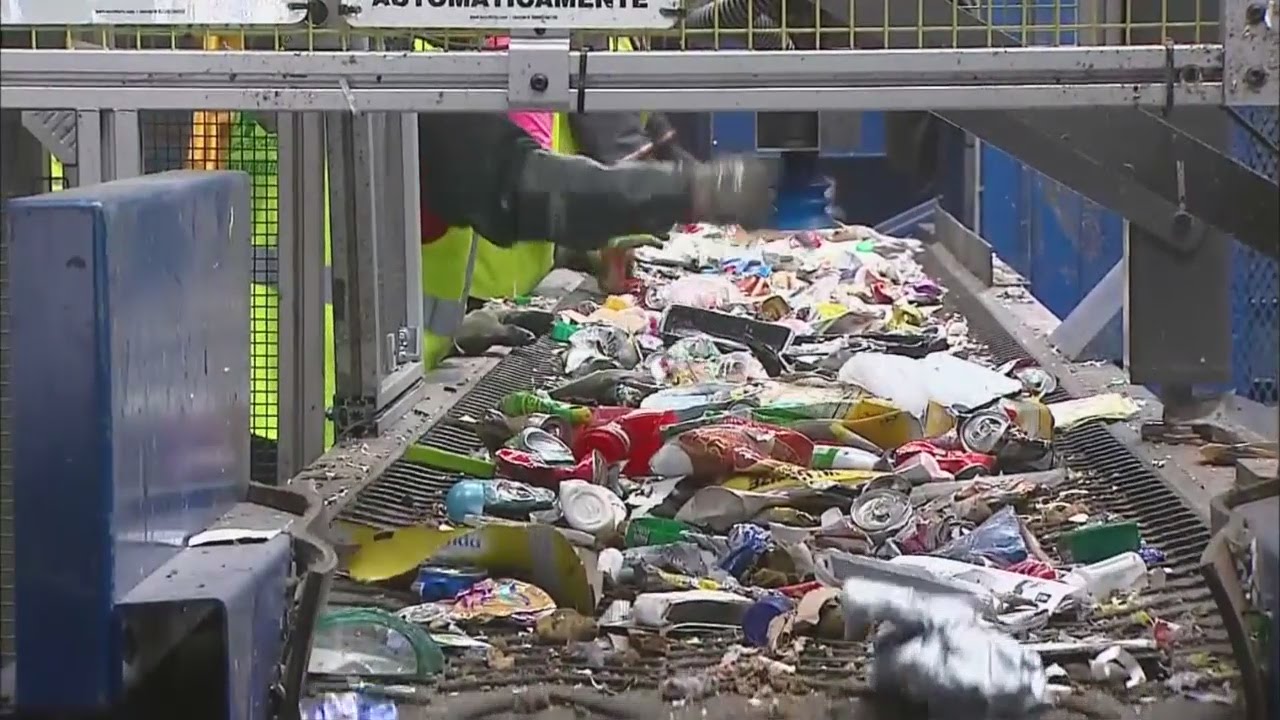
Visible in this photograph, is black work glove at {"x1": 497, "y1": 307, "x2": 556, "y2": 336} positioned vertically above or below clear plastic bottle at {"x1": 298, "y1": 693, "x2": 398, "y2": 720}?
above

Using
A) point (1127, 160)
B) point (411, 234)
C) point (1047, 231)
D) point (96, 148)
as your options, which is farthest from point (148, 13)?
point (1047, 231)

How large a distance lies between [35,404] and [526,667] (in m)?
0.65

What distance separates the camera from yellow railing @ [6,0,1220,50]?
170cm

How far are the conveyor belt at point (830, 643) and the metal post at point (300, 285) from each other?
0.15 meters

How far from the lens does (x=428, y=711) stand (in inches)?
67.0


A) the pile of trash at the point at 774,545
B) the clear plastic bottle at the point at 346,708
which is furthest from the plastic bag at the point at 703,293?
the clear plastic bottle at the point at 346,708

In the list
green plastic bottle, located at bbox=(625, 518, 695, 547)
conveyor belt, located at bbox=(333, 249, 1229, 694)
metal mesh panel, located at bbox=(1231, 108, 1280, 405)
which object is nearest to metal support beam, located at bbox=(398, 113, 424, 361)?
conveyor belt, located at bbox=(333, 249, 1229, 694)

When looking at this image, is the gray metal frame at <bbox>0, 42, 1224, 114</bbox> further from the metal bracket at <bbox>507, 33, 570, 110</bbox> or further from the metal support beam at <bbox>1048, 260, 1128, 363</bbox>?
the metal support beam at <bbox>1048, 260, 1128, 363</bbox>

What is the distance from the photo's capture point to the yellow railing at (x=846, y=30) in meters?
1.70

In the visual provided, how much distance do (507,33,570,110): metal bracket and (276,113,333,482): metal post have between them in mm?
967

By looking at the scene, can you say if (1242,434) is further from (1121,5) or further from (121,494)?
(121,494)

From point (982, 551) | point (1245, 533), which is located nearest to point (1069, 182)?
point (982, 551)

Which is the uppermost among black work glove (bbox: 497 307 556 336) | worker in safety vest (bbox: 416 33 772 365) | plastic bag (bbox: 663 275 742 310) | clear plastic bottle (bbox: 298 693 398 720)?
worker in safety vest (bbox: 416 33 772 365)

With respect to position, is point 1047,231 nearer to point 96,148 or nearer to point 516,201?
point 516,201
